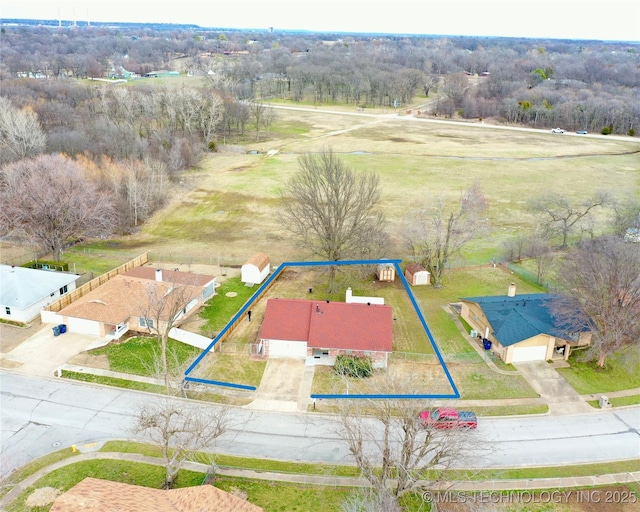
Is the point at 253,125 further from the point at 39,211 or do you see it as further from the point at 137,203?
the point at 39,211

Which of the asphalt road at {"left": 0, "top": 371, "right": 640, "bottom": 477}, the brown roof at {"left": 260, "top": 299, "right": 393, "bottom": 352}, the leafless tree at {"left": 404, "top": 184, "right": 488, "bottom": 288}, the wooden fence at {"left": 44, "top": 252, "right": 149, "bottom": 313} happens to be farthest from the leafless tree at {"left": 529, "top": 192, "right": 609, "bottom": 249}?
the wooden fence at {"left": 44, "top": 252, "right": 149, "bottom": 313}

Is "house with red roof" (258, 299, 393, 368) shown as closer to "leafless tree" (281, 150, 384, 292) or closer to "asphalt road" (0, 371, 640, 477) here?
"asphalt road" (0, 371, 640, 477)

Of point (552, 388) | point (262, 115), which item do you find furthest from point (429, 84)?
point (552, 388)

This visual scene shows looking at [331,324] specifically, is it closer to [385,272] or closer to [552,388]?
[385,272]

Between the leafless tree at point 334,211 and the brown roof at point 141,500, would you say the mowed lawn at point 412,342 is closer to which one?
the leafless tree at point 334,211

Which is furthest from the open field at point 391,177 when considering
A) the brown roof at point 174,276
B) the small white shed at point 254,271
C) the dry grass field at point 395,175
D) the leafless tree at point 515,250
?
the brown roof at point 174,276
